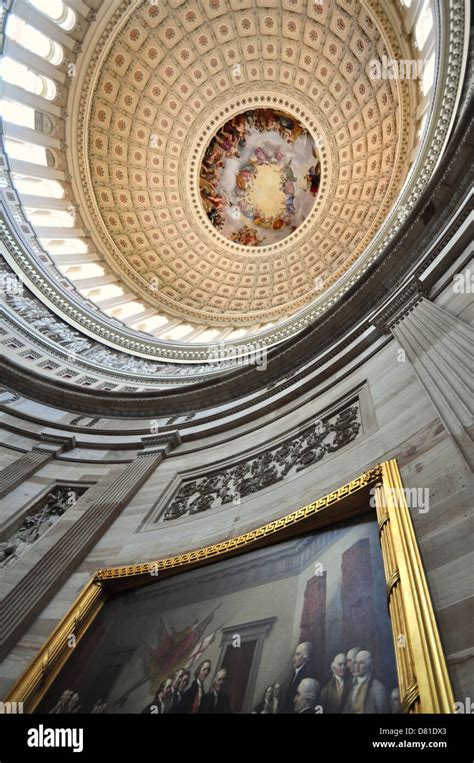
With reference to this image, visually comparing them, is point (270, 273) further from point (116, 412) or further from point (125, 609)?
point (125, 609)

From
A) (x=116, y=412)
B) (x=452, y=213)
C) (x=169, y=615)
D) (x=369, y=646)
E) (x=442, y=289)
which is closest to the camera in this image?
(x=369, y=646)

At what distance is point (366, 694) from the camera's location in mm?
3117

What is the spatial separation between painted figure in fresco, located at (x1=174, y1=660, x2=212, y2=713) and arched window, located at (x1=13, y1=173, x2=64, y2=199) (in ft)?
66.5

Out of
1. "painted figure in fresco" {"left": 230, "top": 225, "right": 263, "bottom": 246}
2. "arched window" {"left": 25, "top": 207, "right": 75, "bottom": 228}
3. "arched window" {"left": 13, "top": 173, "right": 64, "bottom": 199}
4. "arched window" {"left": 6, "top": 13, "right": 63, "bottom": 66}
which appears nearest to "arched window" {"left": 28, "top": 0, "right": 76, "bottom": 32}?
"arched window" {"left": 6, "top": 13, "right": 63, "bottom": 66}

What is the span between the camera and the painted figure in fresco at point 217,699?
3.71 m

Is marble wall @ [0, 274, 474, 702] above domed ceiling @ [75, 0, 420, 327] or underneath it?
underneath

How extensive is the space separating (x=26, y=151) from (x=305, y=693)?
2414 cm

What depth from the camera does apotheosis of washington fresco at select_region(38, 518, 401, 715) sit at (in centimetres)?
342

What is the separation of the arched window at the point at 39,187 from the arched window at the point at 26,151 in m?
0.81

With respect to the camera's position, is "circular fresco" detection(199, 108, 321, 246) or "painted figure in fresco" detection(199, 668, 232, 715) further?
"circular fresco" detection(199, 108, 321, 246)

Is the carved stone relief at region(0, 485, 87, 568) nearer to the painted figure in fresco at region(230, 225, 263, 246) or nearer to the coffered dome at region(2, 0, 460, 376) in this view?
the coffered dome at region(2, 0, 460, 376)
